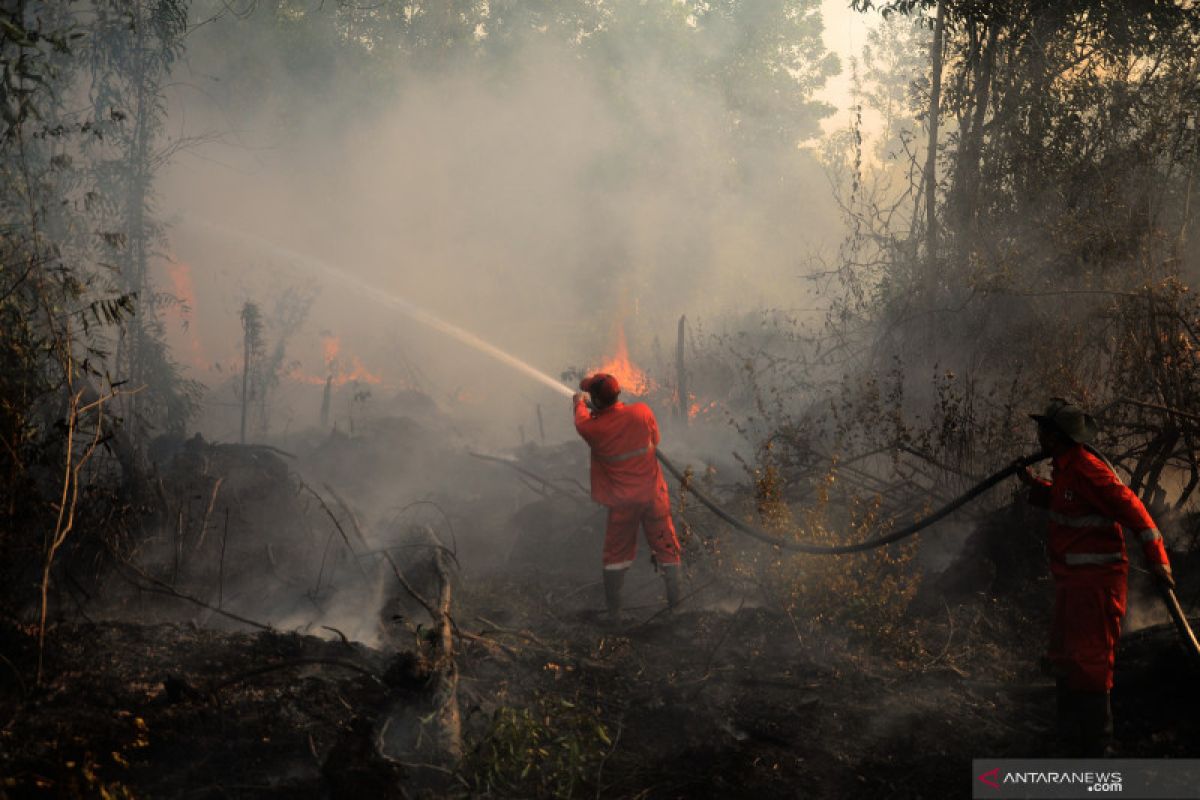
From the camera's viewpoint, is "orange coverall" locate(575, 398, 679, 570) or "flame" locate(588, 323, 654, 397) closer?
"orange coverall" locate(575, 398, 679, 570)

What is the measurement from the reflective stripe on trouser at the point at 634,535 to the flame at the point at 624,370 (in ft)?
27.9

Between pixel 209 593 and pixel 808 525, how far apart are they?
5059 millimetres

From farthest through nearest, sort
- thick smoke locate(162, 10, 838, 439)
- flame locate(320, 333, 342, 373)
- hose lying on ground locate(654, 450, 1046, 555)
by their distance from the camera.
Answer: thick smoke locate(162, 10, 838, 439)
flame locate(320, 333, 342, 373)
hose lying on ground locate(654, 450, 1046, 555)

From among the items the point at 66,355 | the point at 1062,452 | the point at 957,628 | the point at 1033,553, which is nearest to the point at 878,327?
the point at 1033,553

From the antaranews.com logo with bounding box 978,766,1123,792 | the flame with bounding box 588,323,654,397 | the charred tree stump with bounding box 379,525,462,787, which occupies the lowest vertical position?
the antaranews.com logo with bounding box 978,766,1123,792

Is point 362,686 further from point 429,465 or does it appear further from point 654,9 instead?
point 654,9

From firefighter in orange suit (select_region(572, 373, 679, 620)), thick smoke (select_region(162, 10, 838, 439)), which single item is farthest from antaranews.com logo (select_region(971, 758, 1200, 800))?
thick smoke (select_region(162, 10, 838, 439))

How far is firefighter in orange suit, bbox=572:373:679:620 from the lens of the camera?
21.6 ft

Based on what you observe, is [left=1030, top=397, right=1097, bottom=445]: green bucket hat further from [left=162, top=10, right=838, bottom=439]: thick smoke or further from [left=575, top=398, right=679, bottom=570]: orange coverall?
[left=162, top=10, right=838, bottom=439]: thick smoke

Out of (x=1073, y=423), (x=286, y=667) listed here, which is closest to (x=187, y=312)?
(x=286, y=667)

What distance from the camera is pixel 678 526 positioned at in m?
8.03

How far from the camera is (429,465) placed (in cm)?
1296

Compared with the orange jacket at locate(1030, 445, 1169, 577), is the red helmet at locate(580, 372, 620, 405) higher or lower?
higher

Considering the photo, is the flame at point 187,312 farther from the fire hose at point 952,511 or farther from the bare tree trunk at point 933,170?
the fire hose at point 952,511
